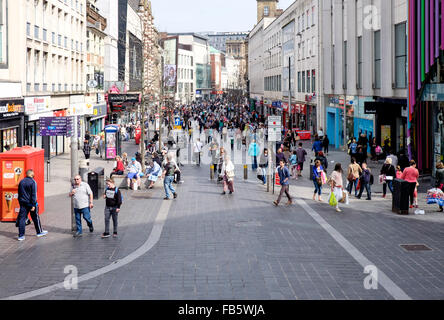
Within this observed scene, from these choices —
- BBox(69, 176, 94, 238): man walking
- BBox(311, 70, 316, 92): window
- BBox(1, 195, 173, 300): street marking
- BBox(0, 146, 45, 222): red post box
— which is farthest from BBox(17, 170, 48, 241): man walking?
BBox(311, 70, 316, 92): window

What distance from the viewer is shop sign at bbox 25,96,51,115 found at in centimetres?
3322

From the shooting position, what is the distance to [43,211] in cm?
1903

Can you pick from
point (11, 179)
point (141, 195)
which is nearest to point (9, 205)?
point (11, 179)

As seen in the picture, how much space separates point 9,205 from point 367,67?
23.5 meters

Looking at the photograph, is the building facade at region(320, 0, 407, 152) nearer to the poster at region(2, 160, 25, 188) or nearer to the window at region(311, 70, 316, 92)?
the window at region(311, 70, 316, 92)

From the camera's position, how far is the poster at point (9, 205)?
17.2 metres

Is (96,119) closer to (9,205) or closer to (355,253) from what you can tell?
(9,205)

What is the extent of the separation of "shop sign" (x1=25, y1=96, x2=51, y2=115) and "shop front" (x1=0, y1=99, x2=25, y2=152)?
2.96ft

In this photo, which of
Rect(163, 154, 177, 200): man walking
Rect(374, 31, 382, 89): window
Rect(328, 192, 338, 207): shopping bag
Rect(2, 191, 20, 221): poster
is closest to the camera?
Rect(2, 191, 20, 221): poster

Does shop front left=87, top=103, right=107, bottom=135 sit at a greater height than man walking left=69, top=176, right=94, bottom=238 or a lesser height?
greater

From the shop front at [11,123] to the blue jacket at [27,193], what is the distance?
1425 centimetres

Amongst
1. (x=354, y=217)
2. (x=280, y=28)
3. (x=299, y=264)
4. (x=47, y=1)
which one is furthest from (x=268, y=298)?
(x=280, y=28)
